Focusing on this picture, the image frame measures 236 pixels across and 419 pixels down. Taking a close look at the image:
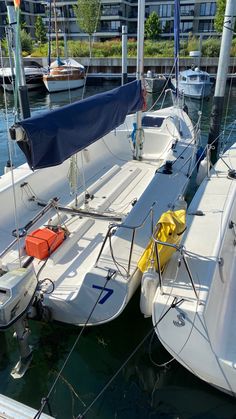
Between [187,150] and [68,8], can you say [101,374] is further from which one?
[68,8]

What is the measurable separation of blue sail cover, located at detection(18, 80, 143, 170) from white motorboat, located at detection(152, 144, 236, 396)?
1858mm

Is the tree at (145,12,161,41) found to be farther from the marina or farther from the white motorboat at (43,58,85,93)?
the marina

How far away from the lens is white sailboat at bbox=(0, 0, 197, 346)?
3.71 metres

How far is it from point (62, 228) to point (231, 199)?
2.62m

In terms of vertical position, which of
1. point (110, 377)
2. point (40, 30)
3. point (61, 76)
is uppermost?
point (40, 30)

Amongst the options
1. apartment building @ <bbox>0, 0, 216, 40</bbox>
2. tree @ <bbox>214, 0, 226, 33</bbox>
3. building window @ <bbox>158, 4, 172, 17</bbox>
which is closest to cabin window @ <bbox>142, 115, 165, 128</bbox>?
tree @ <bbox>214, 0, 226, 33</bbox>

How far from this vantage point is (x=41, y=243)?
15.6 ft

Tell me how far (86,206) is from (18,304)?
2.88 metres

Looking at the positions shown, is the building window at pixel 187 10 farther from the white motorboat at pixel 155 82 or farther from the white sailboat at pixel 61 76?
the white sailboat at pixel 61 76

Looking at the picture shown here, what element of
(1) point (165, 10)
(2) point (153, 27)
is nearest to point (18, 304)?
(2) point (153, 27)

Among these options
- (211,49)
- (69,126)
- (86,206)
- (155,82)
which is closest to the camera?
(69,126)

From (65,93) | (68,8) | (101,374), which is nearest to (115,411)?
(101,374)

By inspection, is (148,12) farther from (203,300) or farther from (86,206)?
(203,300)

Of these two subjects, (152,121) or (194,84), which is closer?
(152,121)
